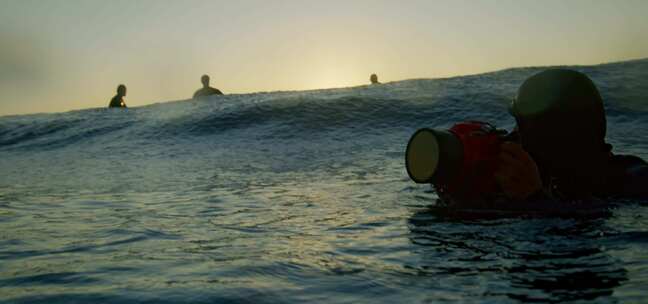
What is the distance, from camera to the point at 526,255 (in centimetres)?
265

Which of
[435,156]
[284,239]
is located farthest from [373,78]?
[284,239]

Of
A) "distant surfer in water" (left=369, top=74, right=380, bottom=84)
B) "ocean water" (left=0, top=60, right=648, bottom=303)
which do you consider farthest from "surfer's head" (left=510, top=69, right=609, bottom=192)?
"distant surfer in water" (left=369, top=74, right=380, bottom=84)

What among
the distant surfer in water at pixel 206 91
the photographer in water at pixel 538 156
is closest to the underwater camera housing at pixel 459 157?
the photographer in water at pixel 538 156

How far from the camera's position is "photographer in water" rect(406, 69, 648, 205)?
11.6 ft

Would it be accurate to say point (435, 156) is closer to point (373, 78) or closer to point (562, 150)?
point (562, 150)

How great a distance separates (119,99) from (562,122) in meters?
16.8

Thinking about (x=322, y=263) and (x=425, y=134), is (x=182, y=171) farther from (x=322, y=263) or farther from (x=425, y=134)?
(x=322, y=263)

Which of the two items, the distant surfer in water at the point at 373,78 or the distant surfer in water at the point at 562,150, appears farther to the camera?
the distant surfer in water at the point at 373,78

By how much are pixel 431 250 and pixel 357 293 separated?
82cm

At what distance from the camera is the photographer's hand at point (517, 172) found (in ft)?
11.6

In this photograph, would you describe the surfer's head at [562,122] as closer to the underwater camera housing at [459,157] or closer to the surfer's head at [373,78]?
the underwater camera housing at [459,157]

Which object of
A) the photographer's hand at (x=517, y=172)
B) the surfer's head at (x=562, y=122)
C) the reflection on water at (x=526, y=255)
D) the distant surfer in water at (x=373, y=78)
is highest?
the distant surfer in water at (x=373, y=78)

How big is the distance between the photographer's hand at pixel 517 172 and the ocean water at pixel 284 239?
0.65 ft

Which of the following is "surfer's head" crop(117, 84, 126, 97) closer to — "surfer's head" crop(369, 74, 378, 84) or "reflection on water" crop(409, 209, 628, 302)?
"surfer's head" crop(369, 74, 378, 84)
